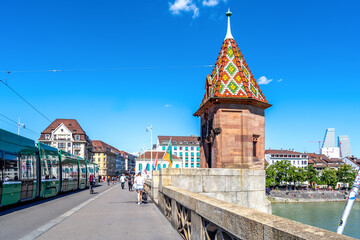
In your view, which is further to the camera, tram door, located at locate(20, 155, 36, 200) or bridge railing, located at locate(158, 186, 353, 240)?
tram door, located at locate(20, 155, 36, 200)

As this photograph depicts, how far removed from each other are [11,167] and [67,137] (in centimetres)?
8001

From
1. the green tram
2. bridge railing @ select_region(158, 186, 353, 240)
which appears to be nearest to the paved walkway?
bridge railing @ select_region(158, 186, 353, 240)

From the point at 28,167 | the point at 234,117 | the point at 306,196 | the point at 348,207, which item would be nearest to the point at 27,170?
the point at 28,167

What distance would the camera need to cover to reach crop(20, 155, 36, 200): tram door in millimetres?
14016

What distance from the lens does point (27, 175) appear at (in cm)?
1462

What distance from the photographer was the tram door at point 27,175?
1402 cm

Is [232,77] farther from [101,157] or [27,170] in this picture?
[101,157]

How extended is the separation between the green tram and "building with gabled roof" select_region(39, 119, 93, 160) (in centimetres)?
6777

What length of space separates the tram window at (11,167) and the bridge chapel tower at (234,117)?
28.4 ft

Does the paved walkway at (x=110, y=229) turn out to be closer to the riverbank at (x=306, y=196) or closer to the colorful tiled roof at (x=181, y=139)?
the riverbank at (x=306, y=196)

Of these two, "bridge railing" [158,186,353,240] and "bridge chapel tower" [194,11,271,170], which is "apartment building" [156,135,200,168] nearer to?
"bridge chapel tower" [194,11,271,170]

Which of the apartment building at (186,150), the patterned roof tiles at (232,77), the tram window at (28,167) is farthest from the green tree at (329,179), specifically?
the tram window at (28,167)

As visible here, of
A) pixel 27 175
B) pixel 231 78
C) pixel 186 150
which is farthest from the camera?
pixel 186 150

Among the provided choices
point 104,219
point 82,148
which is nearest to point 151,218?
point 104,219
